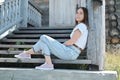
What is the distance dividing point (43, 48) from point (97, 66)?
3.09 ft

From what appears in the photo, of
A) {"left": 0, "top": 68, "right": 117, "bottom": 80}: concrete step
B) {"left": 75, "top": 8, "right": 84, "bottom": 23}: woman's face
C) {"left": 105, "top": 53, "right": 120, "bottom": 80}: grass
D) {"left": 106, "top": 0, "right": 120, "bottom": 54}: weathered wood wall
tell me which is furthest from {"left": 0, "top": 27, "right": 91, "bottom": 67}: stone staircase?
{"left": 106, "top": 0, "right": 120, "bottom": 54}: weathered wood wall

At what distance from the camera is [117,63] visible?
8023mm

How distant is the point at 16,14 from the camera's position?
29.8 ft

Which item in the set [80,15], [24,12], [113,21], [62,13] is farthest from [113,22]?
[80,15]

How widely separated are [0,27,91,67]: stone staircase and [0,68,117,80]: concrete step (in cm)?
47

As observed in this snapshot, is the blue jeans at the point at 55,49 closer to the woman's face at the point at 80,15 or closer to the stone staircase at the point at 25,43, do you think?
the stone staircase at the point at 25,43

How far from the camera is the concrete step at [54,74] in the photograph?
17.6 ft

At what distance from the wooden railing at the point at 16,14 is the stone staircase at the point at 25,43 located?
251mm

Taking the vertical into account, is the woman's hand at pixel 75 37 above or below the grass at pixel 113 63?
above

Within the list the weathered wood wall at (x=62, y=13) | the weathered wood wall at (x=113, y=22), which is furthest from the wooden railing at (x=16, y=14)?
the weathered wood wall at (x=113, y=22)

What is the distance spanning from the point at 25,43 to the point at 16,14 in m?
1.49

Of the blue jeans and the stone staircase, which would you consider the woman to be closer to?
the blue jeans

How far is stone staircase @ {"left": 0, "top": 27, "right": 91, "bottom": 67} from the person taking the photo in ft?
20.0

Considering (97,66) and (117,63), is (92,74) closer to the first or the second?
(97,66)
